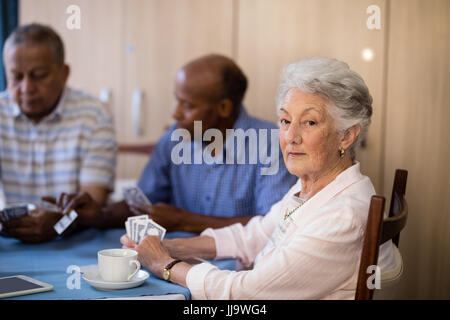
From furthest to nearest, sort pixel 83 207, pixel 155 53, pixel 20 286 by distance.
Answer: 1. pixel 155 53
2. pixel 83 207
3. pixel 20 286

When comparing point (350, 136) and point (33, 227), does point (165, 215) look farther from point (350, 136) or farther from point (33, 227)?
point (350, 136)

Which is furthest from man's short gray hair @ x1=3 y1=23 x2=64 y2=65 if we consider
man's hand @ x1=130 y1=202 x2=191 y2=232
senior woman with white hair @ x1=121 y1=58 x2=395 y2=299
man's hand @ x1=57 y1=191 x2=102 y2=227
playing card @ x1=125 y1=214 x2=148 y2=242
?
senior woman with white hair @ x1=121 y1=58 x2=395 y2=299

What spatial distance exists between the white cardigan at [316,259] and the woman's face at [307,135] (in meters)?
0.05

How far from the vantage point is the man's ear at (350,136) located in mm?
1096

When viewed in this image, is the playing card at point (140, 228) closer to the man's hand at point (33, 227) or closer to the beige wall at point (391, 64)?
the man's hand at point (33, 227)

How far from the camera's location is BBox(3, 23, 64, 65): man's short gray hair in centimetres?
186

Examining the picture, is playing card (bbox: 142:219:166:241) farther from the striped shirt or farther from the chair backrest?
the chair backrest

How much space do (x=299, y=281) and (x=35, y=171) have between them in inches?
55.4

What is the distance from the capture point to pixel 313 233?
98 centimetres

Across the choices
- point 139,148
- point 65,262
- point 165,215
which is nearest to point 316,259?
point 65,262

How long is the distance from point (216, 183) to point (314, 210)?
815 millimetres

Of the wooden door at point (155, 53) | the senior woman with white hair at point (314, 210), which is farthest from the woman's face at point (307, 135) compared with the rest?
the wooden door at point (155, 53)

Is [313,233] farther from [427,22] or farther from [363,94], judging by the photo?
[427,22]

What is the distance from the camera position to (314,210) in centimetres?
108
